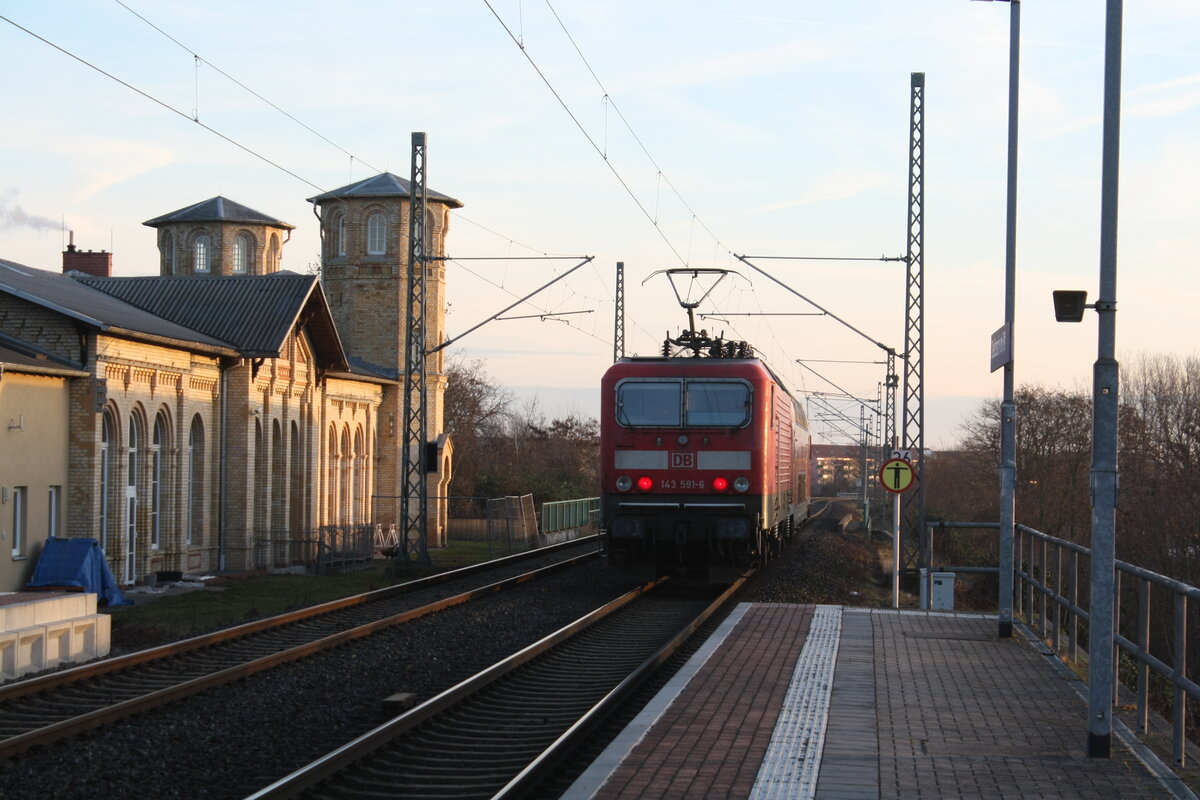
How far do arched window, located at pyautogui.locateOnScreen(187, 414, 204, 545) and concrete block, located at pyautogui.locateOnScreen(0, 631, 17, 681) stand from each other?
1563cm

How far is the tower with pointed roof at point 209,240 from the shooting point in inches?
2012

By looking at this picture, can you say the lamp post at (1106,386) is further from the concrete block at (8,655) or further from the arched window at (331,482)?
the arched window at (331,482)

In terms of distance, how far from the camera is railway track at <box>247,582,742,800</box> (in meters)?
8.07

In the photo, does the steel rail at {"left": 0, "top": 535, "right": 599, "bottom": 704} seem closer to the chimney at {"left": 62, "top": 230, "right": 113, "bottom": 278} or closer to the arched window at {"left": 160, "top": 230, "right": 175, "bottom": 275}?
the chimney at {"left": 62, "top": 230, "right": 113, "bottom": 278}

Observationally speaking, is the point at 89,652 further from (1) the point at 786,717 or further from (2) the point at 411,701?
(1) the point at 786,717

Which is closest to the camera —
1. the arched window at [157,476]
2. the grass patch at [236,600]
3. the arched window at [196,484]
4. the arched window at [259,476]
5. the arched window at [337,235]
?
the grass patch at [236,600]

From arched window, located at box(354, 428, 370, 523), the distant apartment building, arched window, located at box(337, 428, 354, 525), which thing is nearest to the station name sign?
arched window, located at box(337, 428, 354, 525)

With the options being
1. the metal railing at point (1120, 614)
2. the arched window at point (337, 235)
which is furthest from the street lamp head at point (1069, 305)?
the arched window at point (337, 235)

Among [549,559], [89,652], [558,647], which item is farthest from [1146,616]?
[549,559]

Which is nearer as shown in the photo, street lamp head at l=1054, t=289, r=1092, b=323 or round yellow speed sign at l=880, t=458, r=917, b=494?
street lamp head at l=1054, t=289, r=1092, b=323

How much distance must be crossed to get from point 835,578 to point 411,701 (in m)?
18.8

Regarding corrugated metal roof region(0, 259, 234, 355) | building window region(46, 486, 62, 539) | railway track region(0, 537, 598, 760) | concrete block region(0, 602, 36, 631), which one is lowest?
railway track region(0, 537, 598, 760)

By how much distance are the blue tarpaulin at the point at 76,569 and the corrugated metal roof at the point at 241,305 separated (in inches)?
319

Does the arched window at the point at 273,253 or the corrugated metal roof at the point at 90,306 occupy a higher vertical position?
the arched window at the point at 273,253
